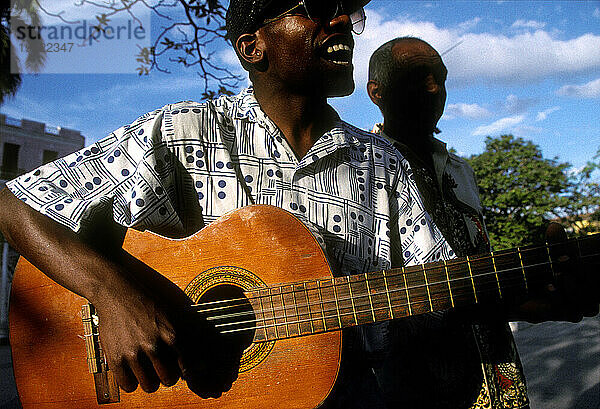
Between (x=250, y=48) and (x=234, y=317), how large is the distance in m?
1.18

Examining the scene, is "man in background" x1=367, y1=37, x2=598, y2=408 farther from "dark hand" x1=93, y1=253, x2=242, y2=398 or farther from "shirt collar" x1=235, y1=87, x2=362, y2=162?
"dark hand" x1=93, y1=253, x2=242, y2=398

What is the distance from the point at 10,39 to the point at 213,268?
37.3 feet

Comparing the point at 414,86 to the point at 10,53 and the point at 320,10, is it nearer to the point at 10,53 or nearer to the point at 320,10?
the point at 320,10

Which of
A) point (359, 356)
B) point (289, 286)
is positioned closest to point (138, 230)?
point (289, 286)

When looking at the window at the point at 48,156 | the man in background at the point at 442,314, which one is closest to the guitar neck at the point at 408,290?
the man in background at the point at 442,314

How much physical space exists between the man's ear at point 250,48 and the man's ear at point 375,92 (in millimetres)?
1250

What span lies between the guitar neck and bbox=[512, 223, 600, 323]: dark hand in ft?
0.08

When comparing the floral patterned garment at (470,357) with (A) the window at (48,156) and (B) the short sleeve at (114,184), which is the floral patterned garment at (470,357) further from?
(A) the window at (48,156)

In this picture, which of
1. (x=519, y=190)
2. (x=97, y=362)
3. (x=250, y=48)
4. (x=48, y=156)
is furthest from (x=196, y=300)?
(x=48, y=156)

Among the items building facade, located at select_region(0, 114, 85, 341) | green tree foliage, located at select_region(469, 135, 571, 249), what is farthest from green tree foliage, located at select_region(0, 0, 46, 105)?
green tree foliage, located at select_region(469, 135, 571, 249)

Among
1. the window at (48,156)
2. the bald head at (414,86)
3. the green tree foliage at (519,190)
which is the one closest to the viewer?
the bald head at (414,86)

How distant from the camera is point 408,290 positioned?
5.04 feet

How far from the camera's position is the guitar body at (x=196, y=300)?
1510 millimetres

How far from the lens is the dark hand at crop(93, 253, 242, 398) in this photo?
142 cm
